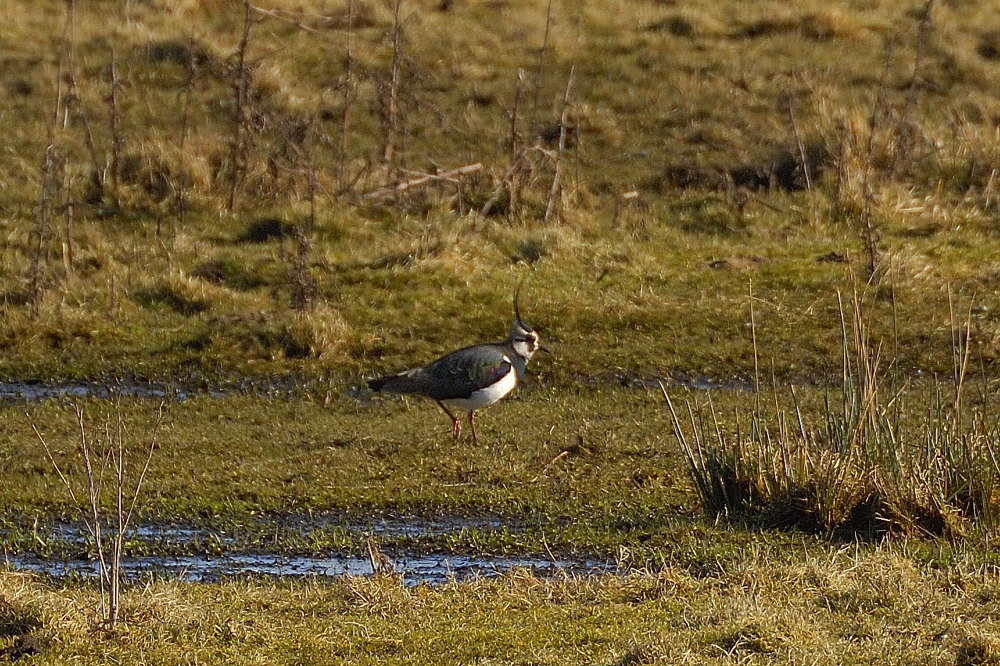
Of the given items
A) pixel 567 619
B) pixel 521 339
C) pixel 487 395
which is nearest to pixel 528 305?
pixel 521 339

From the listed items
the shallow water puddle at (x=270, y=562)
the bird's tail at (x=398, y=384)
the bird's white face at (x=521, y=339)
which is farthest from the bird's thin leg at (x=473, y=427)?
the shallow water puddle at (x=270, y=562)

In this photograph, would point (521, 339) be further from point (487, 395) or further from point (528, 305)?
point (528, 305)

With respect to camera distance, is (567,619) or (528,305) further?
(528,305)

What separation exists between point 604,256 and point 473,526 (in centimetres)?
692

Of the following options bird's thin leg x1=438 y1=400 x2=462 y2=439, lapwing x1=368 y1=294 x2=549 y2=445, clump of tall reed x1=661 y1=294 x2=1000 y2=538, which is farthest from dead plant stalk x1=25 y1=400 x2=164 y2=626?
clump of tall reed x1=661 y1=294 x2=1000 y2=538

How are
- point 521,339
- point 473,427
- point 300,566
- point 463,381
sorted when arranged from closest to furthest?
point 300,566 → point 463,381 → point 473,427 → point 521,339

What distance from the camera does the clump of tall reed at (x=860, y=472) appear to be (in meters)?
7.93

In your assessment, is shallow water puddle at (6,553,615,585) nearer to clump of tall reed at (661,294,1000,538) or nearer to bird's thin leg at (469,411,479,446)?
clump of tall reed at (661,294,1000,538)

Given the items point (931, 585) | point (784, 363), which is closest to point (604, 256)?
point (784, 363)

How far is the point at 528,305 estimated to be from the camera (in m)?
14.4

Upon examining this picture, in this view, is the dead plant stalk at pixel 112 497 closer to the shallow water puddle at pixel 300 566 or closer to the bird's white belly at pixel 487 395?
the shallow water puddle at pixel 300 566

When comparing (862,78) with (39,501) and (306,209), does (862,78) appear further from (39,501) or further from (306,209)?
(39,501)

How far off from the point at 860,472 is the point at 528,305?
6.50 m

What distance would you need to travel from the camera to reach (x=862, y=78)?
70.7 feet
